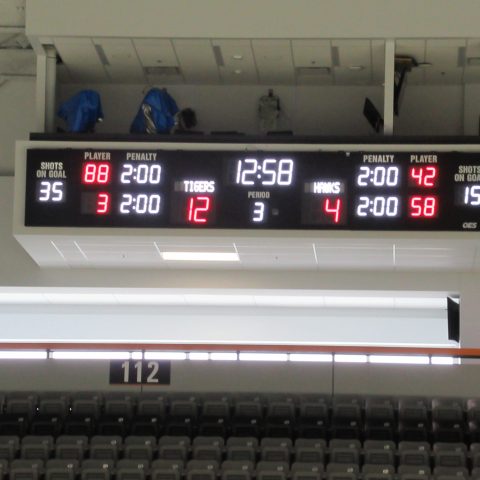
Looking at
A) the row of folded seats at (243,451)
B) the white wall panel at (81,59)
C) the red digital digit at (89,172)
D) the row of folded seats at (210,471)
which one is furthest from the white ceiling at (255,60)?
the row of folded seats at (210,471)

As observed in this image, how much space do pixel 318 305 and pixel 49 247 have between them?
4.44 metres

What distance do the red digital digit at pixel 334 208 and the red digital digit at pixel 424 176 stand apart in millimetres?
748

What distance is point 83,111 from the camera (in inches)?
683

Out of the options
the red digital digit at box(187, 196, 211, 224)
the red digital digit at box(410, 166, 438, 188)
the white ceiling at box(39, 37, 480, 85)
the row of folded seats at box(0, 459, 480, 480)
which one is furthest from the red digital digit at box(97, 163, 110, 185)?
the row of folded seats at box(0, 459, 480, 480)

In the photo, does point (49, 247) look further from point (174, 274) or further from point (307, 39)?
point (307, 39)

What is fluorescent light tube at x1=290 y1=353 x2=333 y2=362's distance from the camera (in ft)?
53.7

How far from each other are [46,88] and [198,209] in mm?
2278

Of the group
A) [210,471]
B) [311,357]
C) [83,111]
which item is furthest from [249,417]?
[83,111]

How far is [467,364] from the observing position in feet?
53.2

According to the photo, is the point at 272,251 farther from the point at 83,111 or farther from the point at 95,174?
the point at 83,111

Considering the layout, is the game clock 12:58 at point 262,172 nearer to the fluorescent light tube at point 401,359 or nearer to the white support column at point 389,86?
the white support column at point 389,86

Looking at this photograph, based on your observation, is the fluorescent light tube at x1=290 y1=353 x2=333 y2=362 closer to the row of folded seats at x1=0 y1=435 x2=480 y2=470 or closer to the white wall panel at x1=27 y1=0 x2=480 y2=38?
the row of folded seats at x1=0 y1=435 x2=480 y2=470

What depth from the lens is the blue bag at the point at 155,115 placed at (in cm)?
1725

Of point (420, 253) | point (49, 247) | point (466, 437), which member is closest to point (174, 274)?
point (49, 247)
